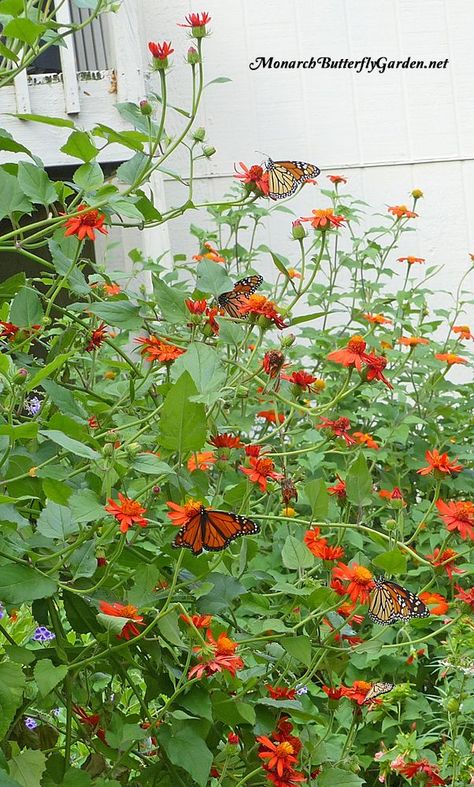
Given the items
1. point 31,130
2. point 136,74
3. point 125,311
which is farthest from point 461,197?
point 125,311

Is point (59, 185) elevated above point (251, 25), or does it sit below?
below

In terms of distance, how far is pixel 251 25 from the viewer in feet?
16.5

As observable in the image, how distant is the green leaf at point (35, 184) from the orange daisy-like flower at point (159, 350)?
19 cm

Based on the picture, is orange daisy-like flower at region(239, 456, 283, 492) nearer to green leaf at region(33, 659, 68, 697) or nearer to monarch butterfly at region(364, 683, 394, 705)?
green leaf at region(33, 659, 68, 697)

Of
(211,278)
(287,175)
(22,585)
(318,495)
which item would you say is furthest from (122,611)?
(287,175)

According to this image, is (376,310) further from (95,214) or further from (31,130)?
(95,214)

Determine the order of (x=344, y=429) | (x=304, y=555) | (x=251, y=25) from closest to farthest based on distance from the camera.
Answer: (x=304, y=555) → (x=344, y=429) → (x=251, y=25)

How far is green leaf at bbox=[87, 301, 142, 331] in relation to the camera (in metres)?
1.25

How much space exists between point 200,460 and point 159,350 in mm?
146

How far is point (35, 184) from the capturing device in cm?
125

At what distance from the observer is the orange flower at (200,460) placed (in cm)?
120

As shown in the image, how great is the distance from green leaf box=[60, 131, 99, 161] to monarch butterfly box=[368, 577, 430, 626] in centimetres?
58

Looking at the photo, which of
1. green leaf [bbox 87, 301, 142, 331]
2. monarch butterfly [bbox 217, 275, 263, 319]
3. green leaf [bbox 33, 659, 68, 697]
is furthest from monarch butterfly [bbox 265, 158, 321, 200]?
green leaf [bbox 33, 659, 68, 697]

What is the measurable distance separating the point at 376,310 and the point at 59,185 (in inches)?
87.3
